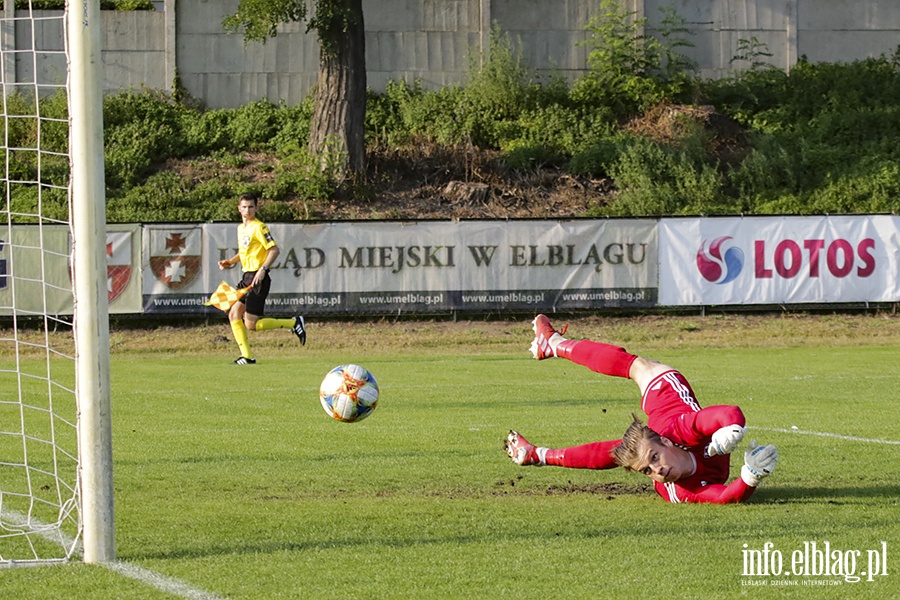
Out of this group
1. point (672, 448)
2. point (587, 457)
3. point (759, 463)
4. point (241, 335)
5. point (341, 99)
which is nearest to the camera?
point (759, 463)

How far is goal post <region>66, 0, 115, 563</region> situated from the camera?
5.44 meters

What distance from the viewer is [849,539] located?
233 inches

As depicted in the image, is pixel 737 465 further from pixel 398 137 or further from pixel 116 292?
pixel 398 137

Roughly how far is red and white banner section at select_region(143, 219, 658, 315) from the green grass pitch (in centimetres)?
→ 804

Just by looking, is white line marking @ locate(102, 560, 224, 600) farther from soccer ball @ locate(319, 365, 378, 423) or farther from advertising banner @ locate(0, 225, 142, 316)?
→ advertising banner @ locate(0, 225, 142, 316)

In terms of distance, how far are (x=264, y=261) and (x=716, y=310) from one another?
10141 mm

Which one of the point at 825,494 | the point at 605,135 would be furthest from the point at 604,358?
the point at 605,135

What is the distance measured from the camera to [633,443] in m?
6.73

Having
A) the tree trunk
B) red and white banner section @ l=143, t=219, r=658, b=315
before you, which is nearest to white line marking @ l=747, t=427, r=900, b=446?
red and white banner section @ l=143, t=219, r=658, b=315

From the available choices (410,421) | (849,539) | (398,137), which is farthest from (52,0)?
(849,539)

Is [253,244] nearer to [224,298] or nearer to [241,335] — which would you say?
[224,298]

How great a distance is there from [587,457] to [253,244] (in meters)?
9.99

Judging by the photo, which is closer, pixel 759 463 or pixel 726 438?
pixel 726 438

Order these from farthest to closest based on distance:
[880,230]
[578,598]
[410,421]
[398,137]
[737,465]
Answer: [398,137] → [880,230] → [410,421] → [737,465] → [578,598]
